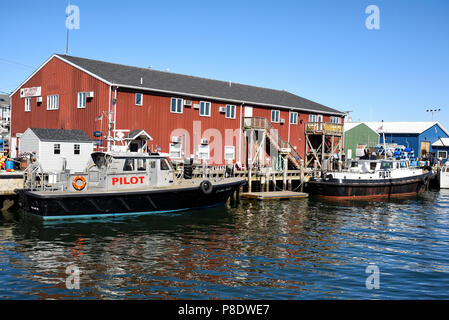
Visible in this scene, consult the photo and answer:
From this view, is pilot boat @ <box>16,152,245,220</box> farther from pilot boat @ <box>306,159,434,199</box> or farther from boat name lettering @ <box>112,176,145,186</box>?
pilot boat @ <box>306,159,434,199</box>

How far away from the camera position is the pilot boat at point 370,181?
30.3 metres

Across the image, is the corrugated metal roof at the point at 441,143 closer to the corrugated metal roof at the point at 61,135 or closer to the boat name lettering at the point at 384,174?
the boat name lettering at the point at 384,174

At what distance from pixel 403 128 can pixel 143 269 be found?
172 ft

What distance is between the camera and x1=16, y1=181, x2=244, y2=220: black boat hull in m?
18.0

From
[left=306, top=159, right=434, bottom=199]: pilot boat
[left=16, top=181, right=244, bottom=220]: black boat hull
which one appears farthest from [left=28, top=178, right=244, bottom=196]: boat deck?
[left=306, top=159, right=434, bottom=199]: pilot boat

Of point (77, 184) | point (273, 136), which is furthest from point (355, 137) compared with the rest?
point (77, 184)

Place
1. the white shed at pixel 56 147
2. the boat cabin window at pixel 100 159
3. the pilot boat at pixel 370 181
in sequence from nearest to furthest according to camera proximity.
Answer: the boat cabin window at pixel 100 159 < the white shed at pixel 56 147 < the pilot boat at pixel 370 181

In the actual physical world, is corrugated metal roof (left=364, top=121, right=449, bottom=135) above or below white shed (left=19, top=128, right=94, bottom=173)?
above

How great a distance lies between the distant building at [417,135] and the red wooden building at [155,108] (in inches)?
840

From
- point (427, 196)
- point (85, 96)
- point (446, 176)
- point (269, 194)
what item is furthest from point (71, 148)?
point (446, 176)

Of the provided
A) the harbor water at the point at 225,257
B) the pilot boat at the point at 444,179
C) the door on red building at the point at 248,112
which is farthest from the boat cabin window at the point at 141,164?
the pilot boat at the point at 444,179

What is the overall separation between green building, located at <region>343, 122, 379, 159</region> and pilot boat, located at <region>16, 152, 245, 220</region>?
92.3 feet

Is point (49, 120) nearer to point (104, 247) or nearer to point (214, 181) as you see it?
point (214, 181)

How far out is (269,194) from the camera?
28172 mm
